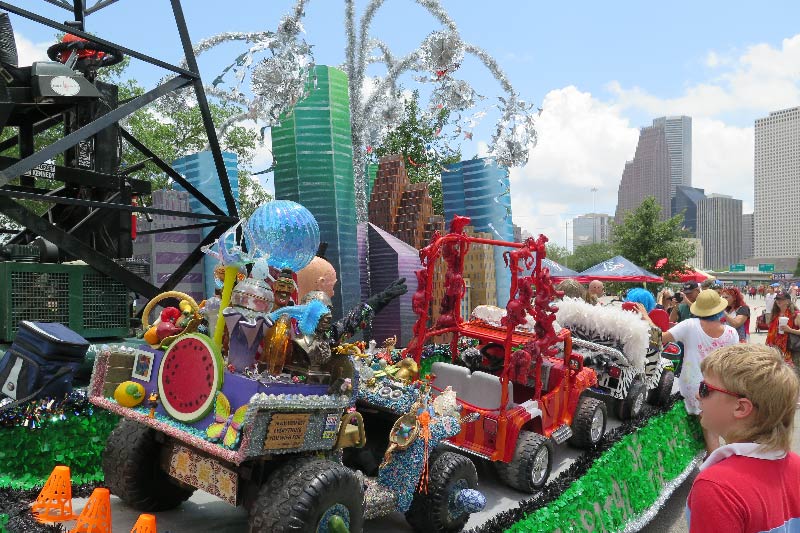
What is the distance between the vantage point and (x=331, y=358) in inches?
140

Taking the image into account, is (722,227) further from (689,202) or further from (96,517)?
(96,517)

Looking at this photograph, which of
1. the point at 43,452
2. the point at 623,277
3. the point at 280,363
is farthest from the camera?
the point at 623,277

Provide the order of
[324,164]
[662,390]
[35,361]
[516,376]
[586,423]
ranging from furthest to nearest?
[324,164], [662,390], [586,423], [516,376], [35,361]

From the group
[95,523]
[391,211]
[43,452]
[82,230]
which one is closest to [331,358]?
[95,523]

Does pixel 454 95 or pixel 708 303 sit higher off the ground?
pixel 454 95

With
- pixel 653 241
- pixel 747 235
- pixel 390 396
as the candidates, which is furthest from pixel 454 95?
pixel 747 235

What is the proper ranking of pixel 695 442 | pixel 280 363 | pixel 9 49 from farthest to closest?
pixel 695 442, pixel 9 49, pixel 280 363

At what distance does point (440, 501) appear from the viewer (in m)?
4.09

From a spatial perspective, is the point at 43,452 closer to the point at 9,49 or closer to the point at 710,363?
the point at 9,49

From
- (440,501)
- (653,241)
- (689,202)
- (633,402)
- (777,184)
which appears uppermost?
(777,184)

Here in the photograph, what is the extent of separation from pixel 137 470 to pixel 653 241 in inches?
1123

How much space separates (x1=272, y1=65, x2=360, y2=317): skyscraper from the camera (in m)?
8.36

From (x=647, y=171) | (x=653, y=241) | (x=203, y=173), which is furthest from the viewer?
(x=647, y=171)

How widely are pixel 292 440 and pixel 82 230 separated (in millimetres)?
4442
